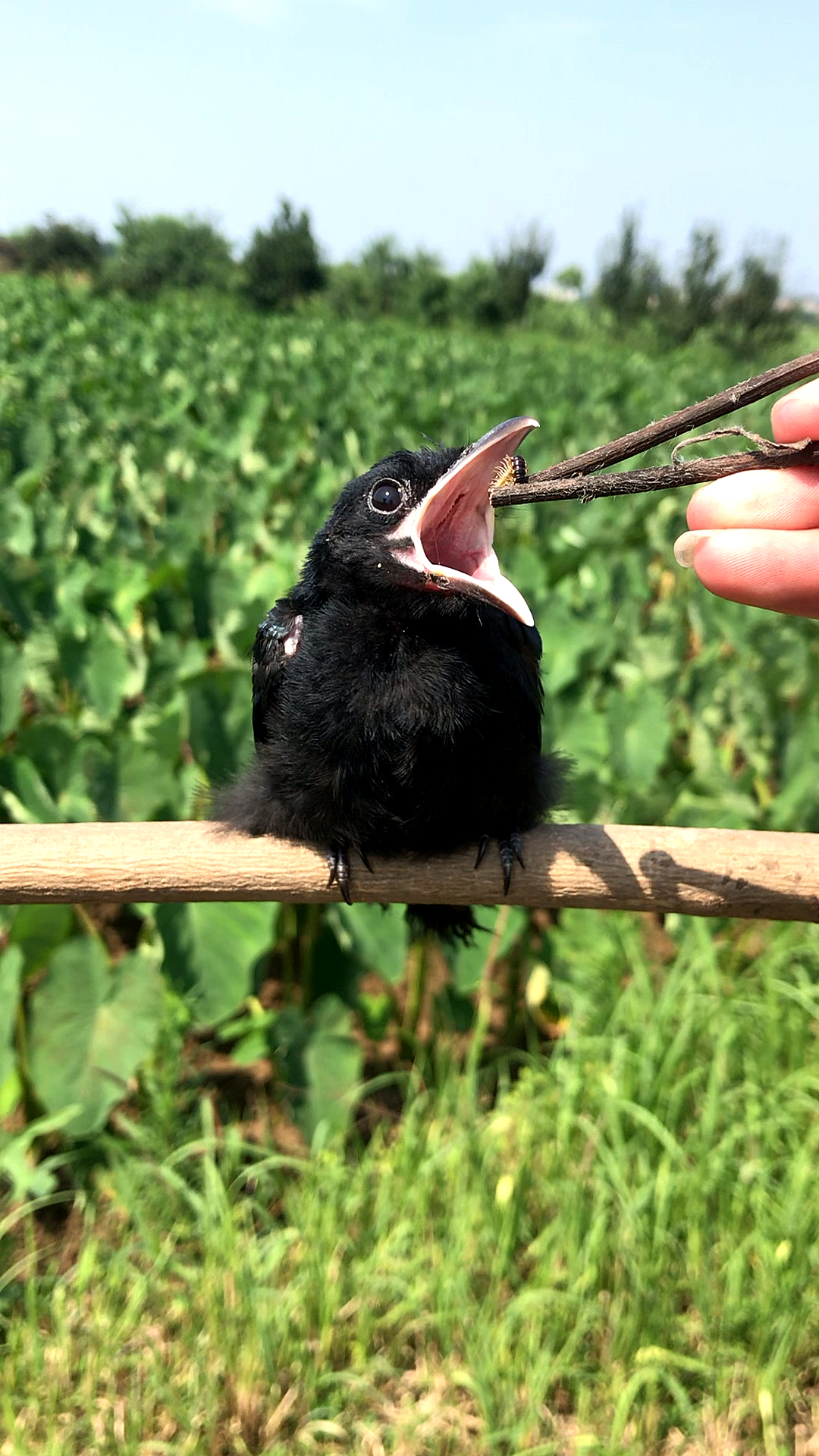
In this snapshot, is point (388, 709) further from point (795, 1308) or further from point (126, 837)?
point (795, 1308)

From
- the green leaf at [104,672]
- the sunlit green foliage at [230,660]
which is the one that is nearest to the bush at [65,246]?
the sunlit green foliage at [230,660]

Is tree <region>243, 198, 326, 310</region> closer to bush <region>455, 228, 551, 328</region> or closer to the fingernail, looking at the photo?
bush <region>455, 228, 551, 328</region>

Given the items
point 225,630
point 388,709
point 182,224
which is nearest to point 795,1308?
point 388,709

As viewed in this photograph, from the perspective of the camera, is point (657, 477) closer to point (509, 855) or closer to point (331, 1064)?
point (509, 855)

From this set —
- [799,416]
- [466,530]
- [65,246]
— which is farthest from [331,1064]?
[65,246]

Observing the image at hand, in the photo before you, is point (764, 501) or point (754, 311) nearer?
point (764, 501)

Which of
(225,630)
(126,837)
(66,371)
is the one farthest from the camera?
(66,371)

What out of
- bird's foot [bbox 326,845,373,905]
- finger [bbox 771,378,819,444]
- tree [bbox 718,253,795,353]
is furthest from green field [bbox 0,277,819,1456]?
tree [bbox 718,253,795,353]
